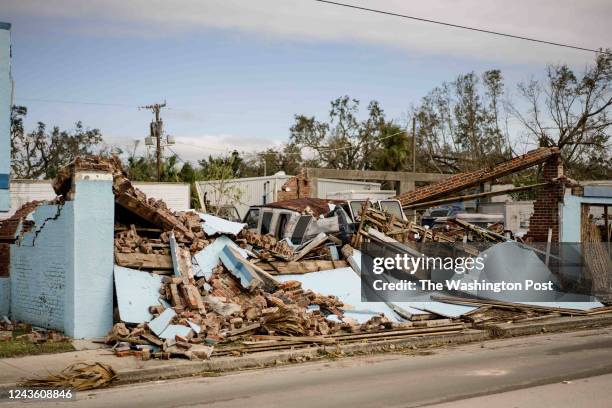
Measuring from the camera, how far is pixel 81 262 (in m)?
11.9

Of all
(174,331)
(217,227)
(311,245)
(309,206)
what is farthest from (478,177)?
(174,331)

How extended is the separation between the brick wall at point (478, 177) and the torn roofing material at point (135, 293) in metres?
11.0

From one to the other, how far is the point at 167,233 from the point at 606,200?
1361 centimetres

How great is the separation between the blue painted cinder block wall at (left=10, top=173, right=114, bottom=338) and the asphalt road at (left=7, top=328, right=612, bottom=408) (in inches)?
119

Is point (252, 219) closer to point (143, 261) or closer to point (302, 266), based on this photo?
point (302, 266)

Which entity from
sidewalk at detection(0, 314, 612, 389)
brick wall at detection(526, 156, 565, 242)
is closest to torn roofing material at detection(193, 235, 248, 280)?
sidewalk at detection(0, 314, 612, 389)

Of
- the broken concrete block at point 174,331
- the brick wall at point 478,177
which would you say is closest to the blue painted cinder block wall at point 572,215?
the brick wall at point 478,177

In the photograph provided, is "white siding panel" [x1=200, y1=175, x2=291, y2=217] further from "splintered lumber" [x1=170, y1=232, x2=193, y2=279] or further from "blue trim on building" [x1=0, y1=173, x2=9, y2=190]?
"blue trim on building" [x1=0, y1=173, x2=9, y2=190]

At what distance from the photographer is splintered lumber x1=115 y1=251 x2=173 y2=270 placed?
1268 cm

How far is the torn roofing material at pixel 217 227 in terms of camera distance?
14781mm

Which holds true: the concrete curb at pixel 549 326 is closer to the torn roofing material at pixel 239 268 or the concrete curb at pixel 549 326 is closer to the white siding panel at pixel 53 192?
the torn roofing material at pixel 239 268

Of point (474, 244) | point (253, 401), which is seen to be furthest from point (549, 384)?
point (474, 244)

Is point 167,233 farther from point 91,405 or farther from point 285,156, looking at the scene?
point 285,156

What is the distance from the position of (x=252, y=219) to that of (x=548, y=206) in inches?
348
